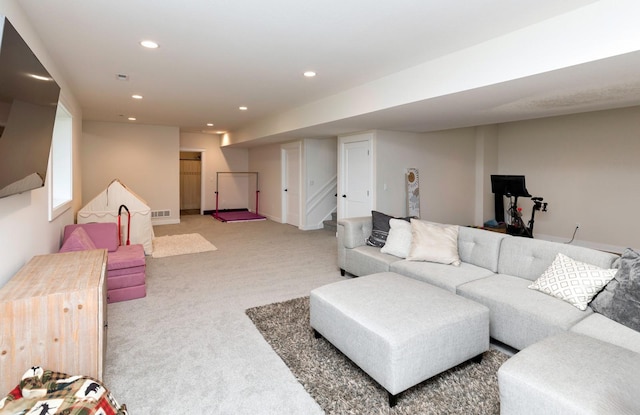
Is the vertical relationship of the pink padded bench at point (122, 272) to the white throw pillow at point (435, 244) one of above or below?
below

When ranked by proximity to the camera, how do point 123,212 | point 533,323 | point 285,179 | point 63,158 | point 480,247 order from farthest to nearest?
point 285,179 → point 123,212 → point 63,158 → point 480,247 → point 533,323

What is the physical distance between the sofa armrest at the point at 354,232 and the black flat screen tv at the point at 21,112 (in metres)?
3.04

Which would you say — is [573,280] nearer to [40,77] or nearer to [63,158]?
[40,77]

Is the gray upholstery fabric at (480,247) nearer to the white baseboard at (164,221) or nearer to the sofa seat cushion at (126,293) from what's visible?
the sofa seat cushion at (126,293)

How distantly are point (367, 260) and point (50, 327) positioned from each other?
2878 millimetres

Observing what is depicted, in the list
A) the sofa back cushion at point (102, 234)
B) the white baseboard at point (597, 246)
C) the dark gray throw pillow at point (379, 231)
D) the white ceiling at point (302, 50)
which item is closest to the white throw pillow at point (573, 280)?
the white ceiling at point (302, 50)

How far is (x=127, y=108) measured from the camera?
6.10m

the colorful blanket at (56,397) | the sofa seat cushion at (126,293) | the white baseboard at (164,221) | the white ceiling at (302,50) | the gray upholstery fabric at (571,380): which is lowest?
the sofa seat cushion at (126,293)

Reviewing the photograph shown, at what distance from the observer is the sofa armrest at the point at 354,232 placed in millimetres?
4219

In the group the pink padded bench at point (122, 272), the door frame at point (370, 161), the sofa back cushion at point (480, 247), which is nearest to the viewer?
the sofa back cushion at point (480, 247)

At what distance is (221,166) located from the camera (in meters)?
10.5

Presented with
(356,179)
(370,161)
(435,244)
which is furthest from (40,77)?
(356,179)

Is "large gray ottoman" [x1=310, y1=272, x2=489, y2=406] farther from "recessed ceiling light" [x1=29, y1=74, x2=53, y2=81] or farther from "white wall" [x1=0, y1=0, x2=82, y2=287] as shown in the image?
"recessed ceiling light" [x1=29, y1=74, x2=53, y2=81]

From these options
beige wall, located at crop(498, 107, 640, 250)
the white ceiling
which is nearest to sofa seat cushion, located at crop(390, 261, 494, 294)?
the white ceiling
